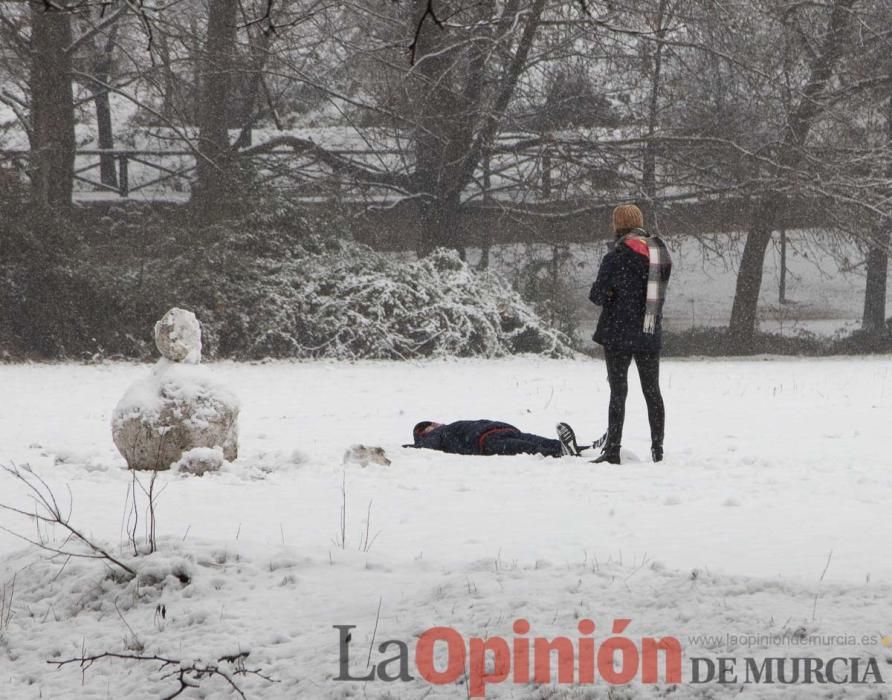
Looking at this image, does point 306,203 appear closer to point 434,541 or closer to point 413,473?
point 413,473

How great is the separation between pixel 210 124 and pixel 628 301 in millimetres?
13725

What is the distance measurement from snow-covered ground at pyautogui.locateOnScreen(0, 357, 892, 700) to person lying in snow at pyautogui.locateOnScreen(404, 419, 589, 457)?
0.24m

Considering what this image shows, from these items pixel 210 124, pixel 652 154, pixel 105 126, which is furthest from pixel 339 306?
pixel 105 126

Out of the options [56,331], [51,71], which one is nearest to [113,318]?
[56,331]

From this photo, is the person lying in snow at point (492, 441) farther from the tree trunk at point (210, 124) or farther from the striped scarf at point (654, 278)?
the tree trunk at point (210, 124)

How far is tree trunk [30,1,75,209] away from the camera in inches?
709

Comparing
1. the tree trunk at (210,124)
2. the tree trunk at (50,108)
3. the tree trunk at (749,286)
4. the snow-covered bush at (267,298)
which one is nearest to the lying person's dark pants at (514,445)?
the snow-covered bush at (267,298)

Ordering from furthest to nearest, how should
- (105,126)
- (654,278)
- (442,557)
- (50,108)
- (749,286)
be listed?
(105,126), (749,286), (50,108), (654,278), (442,557)

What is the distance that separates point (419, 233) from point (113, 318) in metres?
6.47

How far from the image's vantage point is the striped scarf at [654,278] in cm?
770

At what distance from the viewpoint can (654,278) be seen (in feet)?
25.2

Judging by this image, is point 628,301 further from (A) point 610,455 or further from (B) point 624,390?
(A) point 610,455

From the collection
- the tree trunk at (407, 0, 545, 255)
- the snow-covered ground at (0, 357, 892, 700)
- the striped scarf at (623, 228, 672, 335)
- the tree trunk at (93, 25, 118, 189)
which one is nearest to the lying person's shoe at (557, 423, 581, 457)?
the snow-covered ground at (0, 357, 892, 700)

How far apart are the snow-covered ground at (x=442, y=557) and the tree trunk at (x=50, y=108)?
30.5 ft
